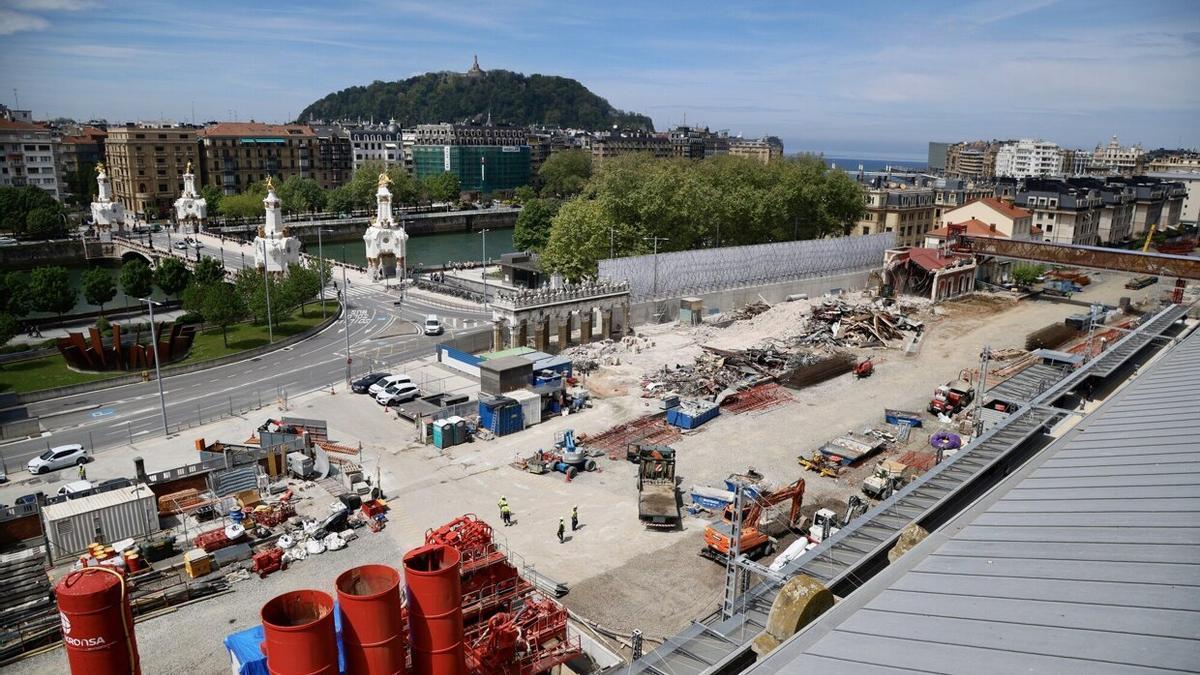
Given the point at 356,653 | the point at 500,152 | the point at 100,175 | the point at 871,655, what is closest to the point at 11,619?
the point at 356,653

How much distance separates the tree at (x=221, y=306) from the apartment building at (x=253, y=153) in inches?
3283

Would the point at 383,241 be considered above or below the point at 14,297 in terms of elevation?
above

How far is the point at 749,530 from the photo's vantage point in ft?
77.7

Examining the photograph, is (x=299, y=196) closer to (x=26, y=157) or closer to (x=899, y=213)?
(x=26, y=157)

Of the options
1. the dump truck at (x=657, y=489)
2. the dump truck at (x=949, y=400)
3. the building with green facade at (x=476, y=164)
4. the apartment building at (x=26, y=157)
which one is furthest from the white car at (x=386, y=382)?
the building with green facade at (x=476, y=164)

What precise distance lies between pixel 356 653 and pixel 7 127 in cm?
13717

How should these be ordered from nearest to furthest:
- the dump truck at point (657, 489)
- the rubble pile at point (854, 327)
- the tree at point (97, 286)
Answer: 1. the dump truck at point (657, 489)
2. the rubble pile at point (854, 327)
3. the tree at point (97, 286)

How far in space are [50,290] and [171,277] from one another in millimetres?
8206

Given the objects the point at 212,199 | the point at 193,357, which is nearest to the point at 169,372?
the point at 193,357

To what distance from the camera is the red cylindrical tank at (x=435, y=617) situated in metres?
13.2

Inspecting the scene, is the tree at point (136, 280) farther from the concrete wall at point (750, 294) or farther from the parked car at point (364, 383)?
the concrete wall at point (750, 294)

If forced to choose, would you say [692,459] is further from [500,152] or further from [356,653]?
[500,152]

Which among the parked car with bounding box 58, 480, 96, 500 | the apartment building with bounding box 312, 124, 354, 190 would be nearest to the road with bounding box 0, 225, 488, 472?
the parked car with bounding box 58, 480, 96, 500

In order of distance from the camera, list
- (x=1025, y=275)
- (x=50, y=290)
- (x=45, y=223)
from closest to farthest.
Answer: (x=50, y=290) → (x=1025, y=275) → (x=45, y=223)
